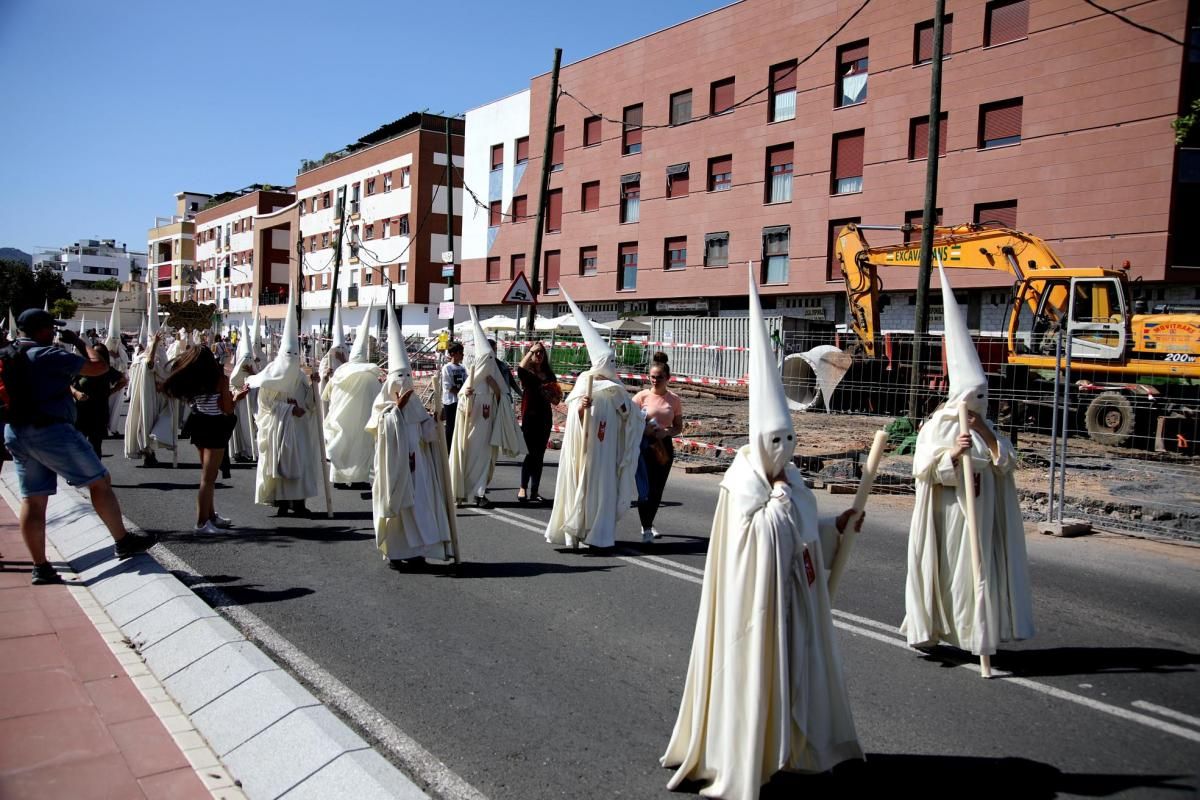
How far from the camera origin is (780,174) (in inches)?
1235

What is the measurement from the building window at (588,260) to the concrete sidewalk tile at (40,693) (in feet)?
113

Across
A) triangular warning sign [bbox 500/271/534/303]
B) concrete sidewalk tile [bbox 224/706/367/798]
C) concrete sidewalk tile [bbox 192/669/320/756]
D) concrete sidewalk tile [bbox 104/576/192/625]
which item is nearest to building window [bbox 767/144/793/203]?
triangular warning sign [bbox 500/271/534/303]

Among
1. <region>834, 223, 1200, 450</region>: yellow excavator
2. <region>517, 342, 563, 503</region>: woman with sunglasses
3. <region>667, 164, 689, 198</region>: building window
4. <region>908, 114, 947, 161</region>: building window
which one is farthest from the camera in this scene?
<region>667, 164, 689, 198</region>: building window

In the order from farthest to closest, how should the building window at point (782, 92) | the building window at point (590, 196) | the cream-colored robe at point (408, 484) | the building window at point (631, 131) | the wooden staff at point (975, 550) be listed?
the building window at point (590, 196), the building window at point (631, 131), the building window at point (782, 92), the cream-colored robe at point (408, 484), the wooden staff at point (975, 550)

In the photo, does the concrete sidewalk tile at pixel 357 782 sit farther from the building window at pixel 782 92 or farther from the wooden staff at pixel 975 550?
the building window at pixel 782 92

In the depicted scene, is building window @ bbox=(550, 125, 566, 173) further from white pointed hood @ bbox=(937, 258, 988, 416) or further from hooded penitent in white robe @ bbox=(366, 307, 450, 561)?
white pointed hood @ bbox=(937, 258, 988, 416)

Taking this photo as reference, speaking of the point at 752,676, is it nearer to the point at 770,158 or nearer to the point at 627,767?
the point at 627,767

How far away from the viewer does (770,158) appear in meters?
31.6

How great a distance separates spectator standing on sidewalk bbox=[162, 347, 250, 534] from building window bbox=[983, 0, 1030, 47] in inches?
963

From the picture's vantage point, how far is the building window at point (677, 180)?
34531mm

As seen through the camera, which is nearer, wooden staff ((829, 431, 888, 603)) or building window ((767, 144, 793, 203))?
wooden staff ((829, 431, 888, 603))

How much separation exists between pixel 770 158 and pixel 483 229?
58.5 feet

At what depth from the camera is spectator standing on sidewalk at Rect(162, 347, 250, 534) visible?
8.29 meters

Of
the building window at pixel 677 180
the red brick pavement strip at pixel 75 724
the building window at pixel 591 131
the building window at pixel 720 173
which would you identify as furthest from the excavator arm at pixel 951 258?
the building window at pixel 591 131
